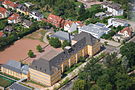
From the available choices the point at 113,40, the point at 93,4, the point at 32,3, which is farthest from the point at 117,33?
the point at 32,3

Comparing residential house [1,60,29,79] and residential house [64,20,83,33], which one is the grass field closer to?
residential house [1,60,29,79]

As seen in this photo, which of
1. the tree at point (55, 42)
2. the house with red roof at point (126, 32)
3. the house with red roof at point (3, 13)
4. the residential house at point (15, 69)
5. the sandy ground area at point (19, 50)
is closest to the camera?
the residential house at point (15, 69)

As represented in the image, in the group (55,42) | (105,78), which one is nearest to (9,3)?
(55,42)

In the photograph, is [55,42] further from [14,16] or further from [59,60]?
[14,16]

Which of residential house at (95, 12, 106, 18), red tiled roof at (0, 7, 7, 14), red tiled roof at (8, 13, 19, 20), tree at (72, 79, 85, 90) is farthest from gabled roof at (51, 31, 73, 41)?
red tiled roof at (0, 7, 7, 14)

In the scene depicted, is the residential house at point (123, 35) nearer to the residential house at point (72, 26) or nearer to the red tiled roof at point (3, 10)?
the residential house at point (72, 26)

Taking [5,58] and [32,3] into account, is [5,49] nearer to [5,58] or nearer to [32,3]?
[5,58]

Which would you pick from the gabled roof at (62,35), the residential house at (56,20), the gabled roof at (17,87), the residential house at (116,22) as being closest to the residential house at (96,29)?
the residential house at (116,22)
